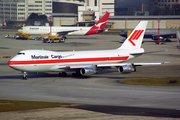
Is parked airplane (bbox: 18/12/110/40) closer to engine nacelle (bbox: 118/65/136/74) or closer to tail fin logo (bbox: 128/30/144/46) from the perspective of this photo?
tail fin logo (bbox: 128/30/144/46)

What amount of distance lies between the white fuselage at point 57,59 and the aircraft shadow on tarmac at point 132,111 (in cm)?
1961

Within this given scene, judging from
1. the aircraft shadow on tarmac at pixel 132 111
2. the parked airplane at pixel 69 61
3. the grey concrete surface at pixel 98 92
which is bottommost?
the grey concrete surface at pixel 98 92

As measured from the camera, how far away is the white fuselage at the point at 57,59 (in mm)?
46062

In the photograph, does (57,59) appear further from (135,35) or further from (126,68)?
(135,35)

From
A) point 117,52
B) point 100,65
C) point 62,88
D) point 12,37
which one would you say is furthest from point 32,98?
point 12,37

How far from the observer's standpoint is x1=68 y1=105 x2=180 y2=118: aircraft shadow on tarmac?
25.3 metres

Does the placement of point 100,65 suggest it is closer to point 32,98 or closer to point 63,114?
point 32,98

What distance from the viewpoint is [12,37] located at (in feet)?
493

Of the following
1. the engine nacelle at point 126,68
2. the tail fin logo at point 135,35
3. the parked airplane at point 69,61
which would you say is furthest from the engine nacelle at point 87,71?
the tail fin logo at point 135,35

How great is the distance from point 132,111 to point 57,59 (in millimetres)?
23885

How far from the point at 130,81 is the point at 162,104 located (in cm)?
1602

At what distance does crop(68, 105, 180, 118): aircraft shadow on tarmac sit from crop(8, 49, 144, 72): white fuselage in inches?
772

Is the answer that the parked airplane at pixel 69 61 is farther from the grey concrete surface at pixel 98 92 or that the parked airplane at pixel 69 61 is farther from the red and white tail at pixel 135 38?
the red and white tail at pixel 135 38

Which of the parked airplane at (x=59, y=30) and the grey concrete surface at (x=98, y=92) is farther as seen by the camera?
the parked airplane at (x=59, y=30)
